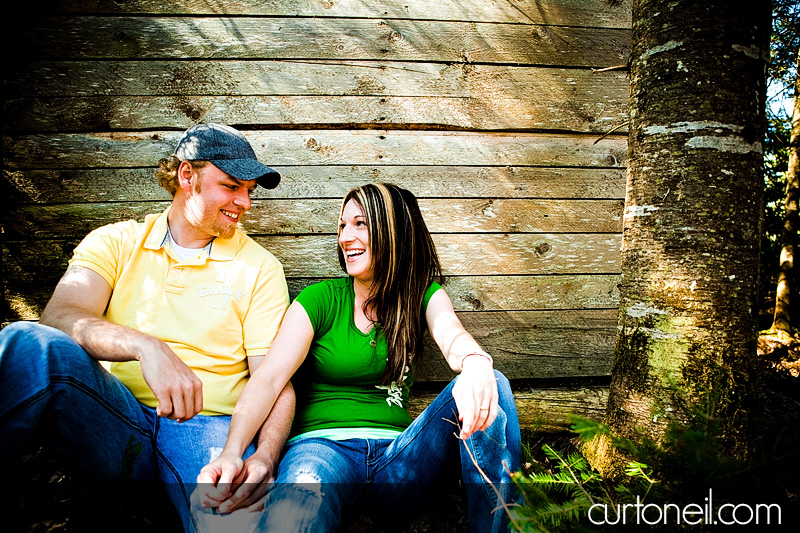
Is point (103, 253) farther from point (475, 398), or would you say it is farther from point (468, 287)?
point (468, 287)

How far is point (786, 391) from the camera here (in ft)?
11.2

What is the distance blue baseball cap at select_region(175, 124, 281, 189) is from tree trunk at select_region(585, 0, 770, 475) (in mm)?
1622

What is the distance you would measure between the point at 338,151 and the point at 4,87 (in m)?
1.76

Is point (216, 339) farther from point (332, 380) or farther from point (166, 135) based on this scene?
point (166, 135)

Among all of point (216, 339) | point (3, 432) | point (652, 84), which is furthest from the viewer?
point (216, 339)

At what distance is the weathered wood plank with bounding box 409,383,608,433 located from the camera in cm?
280

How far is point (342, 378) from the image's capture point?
204 cm

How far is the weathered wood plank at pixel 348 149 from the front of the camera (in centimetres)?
252

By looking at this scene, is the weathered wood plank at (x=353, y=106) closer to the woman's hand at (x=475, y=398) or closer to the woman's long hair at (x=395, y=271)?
the woman's long hair at (x=395, y=271)

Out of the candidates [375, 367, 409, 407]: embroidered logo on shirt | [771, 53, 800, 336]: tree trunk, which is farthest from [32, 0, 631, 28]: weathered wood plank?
[771, 53, 800, 336]: tree trunk

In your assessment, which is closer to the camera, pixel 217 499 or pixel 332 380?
pixel 217 499

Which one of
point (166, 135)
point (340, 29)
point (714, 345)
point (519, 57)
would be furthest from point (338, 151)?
point (714, 345)

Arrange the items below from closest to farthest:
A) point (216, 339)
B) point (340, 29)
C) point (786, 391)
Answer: point (216, 339)
point (340, 29)
point (786, 391)

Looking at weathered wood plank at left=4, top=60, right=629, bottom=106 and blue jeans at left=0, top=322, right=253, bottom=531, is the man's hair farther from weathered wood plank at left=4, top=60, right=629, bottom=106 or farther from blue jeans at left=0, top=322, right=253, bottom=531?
blue jeans at left=0, top=322, right=253, bottom=531
